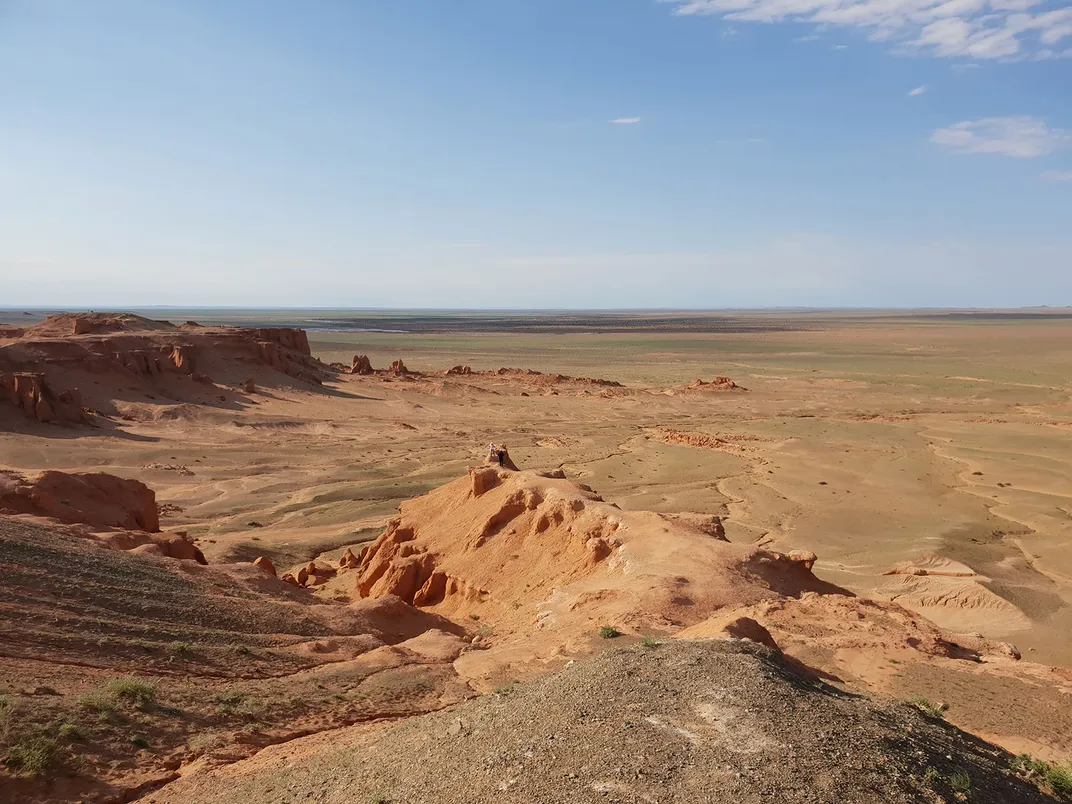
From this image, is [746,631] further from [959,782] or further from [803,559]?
[803,559]

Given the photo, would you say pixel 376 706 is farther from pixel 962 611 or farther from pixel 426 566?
pixel 962 611

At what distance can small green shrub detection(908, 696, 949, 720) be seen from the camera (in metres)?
8.59

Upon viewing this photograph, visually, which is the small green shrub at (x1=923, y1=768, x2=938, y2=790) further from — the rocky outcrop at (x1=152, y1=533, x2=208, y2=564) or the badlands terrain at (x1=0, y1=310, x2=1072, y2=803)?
the rocky outcrop at (x1=152, y1=533, x2=208, y2=564)

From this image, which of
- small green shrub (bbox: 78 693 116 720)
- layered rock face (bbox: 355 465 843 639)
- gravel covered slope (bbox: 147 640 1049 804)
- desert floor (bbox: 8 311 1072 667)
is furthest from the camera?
desert floor (bbox: 8 311 1072 667)

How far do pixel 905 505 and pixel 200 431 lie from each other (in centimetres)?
3156

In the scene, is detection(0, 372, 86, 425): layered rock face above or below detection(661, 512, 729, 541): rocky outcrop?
above

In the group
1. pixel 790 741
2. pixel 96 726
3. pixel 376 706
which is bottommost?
pixel 376 706

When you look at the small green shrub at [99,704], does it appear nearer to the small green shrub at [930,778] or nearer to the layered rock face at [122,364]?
the small green shrub at [930,778]

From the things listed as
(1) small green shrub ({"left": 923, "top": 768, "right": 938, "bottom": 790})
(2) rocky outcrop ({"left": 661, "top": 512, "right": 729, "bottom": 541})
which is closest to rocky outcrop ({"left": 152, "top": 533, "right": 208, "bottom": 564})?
(2) rocky outcrop ({"left": 661, "top": 512, "right": 729, "bottom": 541})

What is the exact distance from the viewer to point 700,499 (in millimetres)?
27703

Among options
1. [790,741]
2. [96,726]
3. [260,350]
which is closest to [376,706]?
[96,726]

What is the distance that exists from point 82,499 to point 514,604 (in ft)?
36.9

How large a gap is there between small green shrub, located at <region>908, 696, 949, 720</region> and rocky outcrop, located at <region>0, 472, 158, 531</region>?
16.3 m

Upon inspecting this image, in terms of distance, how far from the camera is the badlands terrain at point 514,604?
282 inches
